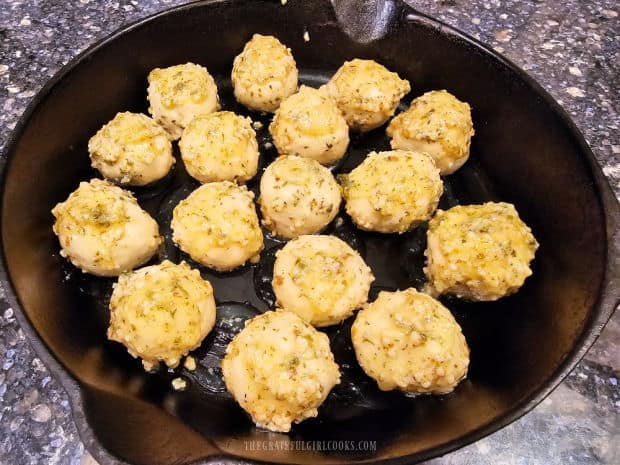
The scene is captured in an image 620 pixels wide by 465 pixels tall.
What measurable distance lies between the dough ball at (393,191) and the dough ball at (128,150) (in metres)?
0.68

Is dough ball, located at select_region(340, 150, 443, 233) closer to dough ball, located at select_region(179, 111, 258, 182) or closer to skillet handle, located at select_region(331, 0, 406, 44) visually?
dough ball, located at select_region(179, 111, 258, 182)

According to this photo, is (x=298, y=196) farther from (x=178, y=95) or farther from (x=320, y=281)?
(x=178, y=95)

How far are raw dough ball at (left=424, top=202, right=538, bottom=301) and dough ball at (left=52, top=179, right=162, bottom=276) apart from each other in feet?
3.09

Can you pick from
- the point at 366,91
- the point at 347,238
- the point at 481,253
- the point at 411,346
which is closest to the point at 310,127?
the point at 366,91

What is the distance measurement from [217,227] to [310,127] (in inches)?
19.6

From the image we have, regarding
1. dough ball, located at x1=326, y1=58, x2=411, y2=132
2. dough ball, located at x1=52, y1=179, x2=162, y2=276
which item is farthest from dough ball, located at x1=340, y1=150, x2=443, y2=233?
dough ball, located at x1=52, y1=179, x2=162, y2=276

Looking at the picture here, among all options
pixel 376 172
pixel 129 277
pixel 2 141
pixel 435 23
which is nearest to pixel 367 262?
pixel 376 172

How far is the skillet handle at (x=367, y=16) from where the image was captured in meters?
2.00

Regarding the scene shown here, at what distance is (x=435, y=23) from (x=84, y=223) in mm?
1422

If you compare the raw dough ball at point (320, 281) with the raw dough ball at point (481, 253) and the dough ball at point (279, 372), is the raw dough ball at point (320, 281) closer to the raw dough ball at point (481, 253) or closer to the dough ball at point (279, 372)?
the dough ball at point (279, 372)

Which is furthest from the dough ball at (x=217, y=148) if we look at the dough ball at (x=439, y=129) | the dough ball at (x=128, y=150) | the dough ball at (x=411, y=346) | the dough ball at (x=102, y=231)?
the dough ball at (x=411, y=346)

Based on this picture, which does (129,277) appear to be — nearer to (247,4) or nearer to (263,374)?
(263,374)

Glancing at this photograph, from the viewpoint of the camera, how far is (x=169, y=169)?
198 centimetres

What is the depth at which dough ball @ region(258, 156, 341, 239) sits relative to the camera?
175 cm
